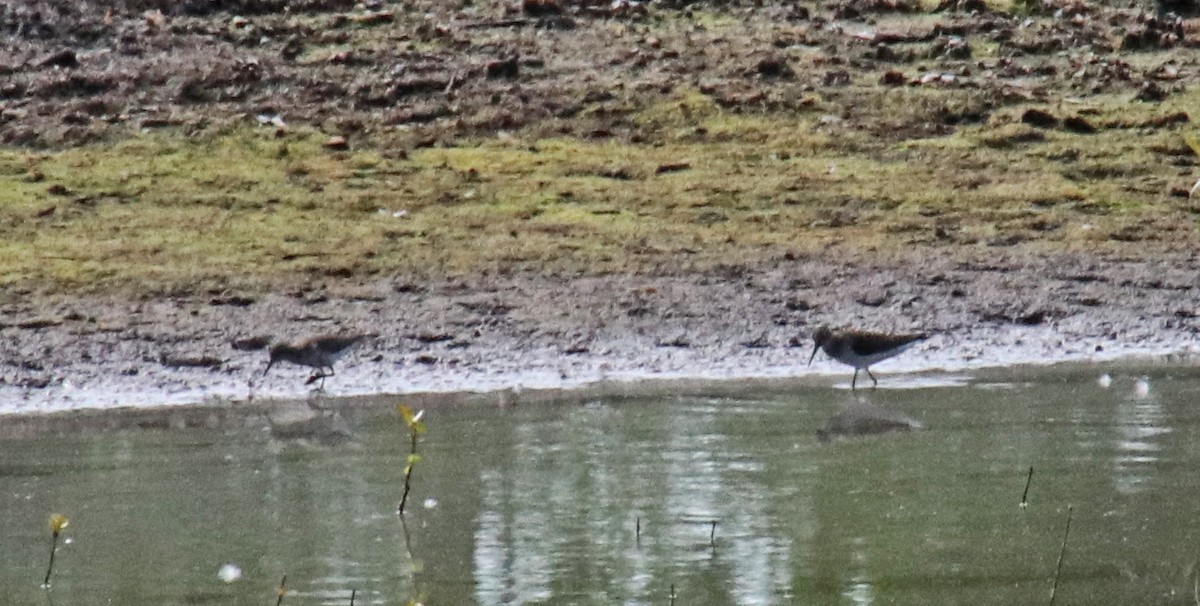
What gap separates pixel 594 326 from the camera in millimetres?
10766

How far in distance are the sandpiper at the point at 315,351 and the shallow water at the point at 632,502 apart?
1.02 ft

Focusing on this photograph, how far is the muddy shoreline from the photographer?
10047 mm

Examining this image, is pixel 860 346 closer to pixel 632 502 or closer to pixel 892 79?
pixel 632 502

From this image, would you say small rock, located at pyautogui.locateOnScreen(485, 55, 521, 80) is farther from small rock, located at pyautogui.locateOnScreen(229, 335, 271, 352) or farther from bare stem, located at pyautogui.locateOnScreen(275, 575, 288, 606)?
bare stem, located at pyautogui.locateOnScreen(275, 575, 288, 606)

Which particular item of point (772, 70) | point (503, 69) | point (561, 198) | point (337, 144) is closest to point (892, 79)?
point (772, 70)

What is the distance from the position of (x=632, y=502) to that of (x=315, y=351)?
3.09m

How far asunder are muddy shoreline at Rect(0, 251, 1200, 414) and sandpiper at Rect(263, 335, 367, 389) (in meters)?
0.13

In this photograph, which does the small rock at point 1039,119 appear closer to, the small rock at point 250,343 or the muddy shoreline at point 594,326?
the muddy shoreline at point 594,326

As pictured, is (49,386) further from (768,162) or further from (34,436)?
(768,162)

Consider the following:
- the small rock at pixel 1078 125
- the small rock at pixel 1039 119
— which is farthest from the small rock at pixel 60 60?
the small rock at pixel 1078 125

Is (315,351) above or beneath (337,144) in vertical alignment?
above

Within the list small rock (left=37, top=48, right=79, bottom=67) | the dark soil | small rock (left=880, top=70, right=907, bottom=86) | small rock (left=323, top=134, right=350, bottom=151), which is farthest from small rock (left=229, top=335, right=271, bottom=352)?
small rock (left=880, top=70, right=907, bottom=86)

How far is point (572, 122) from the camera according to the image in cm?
1484

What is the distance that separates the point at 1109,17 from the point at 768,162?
5.01m
